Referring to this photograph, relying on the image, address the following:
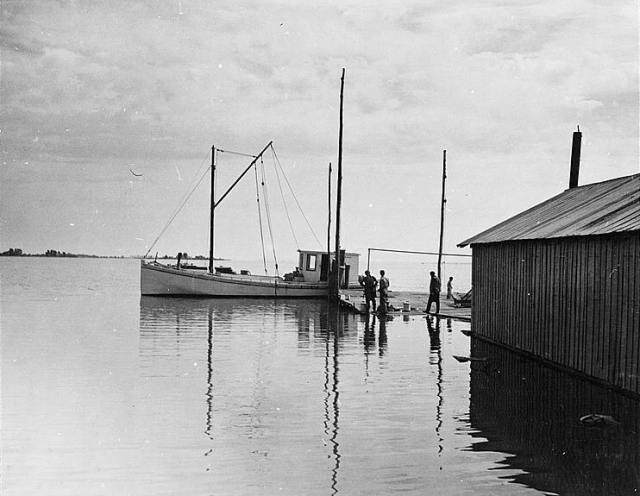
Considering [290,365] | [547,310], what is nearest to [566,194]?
[547,310]

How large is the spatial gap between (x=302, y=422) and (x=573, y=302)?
288 inches

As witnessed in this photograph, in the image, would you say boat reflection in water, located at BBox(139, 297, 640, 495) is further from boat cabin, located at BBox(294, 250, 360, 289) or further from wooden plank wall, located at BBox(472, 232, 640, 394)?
boat cabin, located at BBox(294, 250, 360, 289)

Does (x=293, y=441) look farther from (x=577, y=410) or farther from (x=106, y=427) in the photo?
A: (x=577, y=410)

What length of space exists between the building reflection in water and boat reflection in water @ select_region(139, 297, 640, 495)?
0.09ft

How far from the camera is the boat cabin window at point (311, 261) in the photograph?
53.7 metres

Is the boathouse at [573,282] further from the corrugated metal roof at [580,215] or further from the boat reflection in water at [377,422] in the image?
the boat reflection in water at [377,422]

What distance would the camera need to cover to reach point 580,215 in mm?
18422

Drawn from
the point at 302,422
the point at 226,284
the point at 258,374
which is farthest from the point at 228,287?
the point at 302,422

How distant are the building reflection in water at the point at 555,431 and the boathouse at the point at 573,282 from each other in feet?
2.36

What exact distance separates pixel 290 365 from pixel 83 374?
15.5ft

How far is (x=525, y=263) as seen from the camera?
20031 millimetres

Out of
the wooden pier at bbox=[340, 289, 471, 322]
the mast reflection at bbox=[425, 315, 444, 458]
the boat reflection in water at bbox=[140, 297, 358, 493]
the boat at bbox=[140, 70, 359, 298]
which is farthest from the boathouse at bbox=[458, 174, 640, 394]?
the boat at bbox=[140, 70, 359, 298]

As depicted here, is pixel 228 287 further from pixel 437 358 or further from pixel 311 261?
pixel 437 358

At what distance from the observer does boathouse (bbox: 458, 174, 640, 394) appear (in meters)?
14.3
